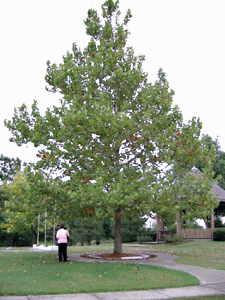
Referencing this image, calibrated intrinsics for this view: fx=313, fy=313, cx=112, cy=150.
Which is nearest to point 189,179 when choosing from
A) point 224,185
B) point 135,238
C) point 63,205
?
point 63,205

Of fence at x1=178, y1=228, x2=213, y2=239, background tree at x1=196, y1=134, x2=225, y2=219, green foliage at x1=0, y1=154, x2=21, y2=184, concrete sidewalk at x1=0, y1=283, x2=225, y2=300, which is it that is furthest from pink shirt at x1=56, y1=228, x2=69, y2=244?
green foliage at x1=0, y1=154, x2=21, y2=184

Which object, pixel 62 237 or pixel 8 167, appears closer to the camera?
pixel 62 237

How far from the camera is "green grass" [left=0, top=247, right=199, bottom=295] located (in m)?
7.63

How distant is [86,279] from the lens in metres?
8.80

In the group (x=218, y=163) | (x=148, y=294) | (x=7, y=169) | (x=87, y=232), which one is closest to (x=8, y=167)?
(x=7, y=169)

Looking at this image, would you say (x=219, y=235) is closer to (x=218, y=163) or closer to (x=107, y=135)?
(x=218, y=163)

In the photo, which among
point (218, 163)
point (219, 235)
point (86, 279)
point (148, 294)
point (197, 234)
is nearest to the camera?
point (148, 294)

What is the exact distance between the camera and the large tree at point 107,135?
11688 millimetres

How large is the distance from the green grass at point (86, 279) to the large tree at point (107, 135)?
2081mm

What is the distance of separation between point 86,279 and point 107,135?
17.7 ft

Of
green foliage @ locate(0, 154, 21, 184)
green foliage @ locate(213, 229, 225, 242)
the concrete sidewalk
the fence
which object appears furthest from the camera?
green foliage @ locate(0, 154, 21, 184)

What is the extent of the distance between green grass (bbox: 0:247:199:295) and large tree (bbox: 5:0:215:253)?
2.08 m

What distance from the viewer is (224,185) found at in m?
41.0

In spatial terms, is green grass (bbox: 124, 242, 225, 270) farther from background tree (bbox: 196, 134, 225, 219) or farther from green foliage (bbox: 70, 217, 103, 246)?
background tree (bbox: 196, 134, 225, 219)
